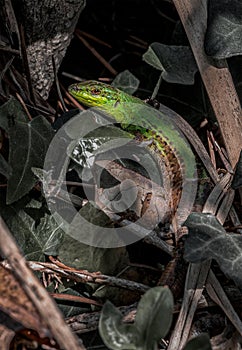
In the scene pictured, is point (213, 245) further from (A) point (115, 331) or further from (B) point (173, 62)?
(B) point (173, 62)

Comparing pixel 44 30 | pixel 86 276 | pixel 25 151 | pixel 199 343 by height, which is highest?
pixel 44 30

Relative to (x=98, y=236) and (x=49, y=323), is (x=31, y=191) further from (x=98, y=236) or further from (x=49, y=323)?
(x=49, y=323)

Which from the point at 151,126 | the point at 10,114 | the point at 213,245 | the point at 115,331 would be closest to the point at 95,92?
the point at 151,126

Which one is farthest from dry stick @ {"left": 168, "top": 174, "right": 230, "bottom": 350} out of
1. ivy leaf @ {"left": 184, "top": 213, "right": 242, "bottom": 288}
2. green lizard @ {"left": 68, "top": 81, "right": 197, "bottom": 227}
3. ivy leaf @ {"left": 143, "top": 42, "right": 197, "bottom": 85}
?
ivy leaf @ {"left": 143, "top": 42, "right": 197, "bottom": 85}

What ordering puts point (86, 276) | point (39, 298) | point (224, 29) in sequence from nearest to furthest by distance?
point (39, 298) → point (86, 276) → point (224, 29)

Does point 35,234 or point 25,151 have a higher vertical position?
point 25,151

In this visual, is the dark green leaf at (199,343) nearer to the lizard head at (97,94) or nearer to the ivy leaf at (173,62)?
the ivy leaf at (173,62)

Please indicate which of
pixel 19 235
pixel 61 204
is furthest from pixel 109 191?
pixel 19 235
